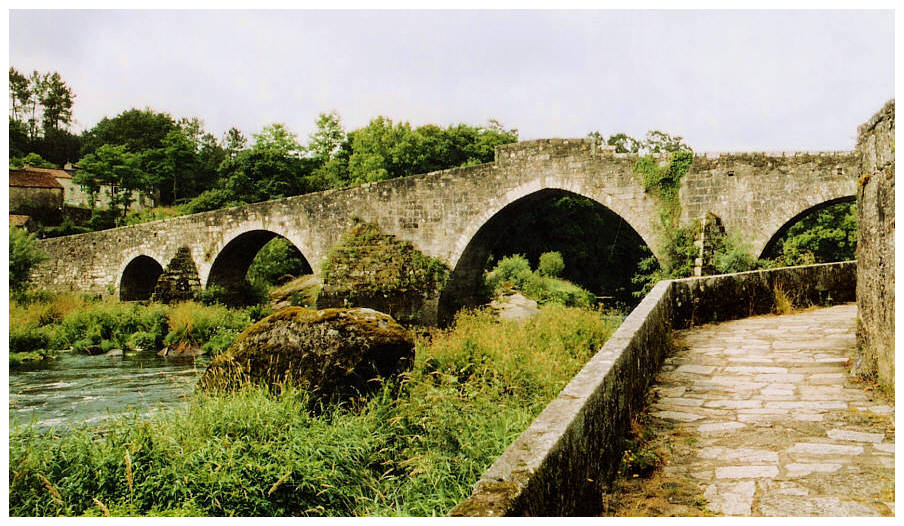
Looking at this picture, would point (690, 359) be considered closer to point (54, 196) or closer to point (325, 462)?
point (325, 462)

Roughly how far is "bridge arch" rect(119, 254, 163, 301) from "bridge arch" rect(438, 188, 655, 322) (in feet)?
42.4

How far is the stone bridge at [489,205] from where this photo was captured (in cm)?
1184

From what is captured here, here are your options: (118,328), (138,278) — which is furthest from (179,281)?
(138,278)

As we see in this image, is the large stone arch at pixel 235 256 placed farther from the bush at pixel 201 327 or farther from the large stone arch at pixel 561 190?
the large stone arch at pixel 561 190

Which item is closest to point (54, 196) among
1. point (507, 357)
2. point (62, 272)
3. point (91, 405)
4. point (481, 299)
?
point (62, 272)

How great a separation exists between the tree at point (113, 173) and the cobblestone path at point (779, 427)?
3485cm

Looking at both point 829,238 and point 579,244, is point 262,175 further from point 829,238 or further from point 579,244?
point 829,238

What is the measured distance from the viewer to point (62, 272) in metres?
26.2

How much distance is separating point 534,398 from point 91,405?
684cm

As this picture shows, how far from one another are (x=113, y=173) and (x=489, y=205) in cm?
2660

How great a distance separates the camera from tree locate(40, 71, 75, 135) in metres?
30.7

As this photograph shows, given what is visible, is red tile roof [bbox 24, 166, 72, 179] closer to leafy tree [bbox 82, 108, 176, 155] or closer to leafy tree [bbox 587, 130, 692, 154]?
leafy tree [bbox 82, 108, 176, 155]

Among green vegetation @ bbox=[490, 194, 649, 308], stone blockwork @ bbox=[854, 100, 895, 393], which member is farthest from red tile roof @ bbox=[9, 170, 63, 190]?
stone blockwork @ bbox=[854, 100, 895, 393]

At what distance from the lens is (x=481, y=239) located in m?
16.1
